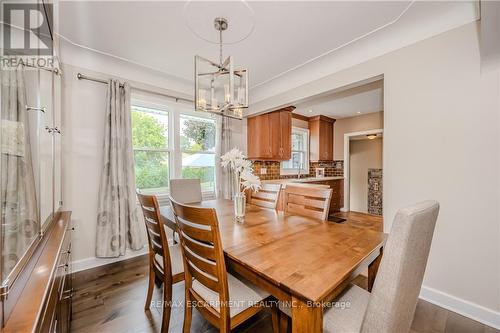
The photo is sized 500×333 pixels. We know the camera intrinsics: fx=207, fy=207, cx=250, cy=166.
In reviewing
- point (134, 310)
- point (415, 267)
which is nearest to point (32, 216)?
point (134, 310)

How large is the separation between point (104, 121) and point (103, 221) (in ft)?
3.95

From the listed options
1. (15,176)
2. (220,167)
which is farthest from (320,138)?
(15,176)

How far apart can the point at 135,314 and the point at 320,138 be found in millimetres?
4850

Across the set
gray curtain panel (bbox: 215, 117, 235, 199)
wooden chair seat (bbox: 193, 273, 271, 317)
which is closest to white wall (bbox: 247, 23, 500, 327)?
wooden chair seat (bbox: 193, 273, 271, 317)

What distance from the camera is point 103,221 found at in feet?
7.95

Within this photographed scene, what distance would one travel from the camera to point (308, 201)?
1873mm

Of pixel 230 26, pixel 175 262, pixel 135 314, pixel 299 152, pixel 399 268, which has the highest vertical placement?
pixel 230 26

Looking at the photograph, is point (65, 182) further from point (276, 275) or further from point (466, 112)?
point (466, 112)

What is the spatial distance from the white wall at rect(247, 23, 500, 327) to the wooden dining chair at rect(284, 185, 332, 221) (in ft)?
2.67

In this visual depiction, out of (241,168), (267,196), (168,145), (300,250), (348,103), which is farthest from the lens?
(348,103)

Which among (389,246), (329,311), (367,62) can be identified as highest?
(367,62)

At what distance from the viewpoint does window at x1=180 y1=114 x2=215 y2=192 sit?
3342 millimetres

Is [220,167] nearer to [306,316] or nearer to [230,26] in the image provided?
[230,26]

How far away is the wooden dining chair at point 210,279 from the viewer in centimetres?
97
